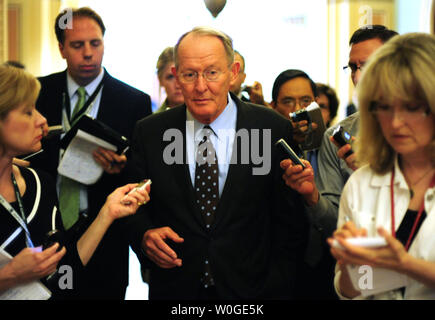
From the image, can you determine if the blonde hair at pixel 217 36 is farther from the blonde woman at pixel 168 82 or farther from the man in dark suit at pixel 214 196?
the blonde woman at pixel 168 82

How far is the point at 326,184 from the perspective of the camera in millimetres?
2811

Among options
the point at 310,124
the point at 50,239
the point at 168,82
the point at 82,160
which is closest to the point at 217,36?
the point at 310,124

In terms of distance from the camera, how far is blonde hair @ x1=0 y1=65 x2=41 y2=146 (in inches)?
91.0

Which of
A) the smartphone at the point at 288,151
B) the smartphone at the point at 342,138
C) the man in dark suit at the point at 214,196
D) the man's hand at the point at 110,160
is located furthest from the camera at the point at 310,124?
the man's hand at the point at 110,160

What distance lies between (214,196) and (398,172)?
32.8 inches

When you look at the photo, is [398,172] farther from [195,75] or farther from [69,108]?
[69,108]

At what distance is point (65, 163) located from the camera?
10.2ft

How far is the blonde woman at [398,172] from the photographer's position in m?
1.72

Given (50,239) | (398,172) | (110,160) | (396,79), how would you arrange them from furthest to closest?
1. (110,160)
2. (50,239)
3. (398,172)
4. (396,79)

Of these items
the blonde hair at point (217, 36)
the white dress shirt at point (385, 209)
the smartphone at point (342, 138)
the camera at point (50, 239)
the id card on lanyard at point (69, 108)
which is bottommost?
the camera at point (50, 239)

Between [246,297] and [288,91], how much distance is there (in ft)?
4.44

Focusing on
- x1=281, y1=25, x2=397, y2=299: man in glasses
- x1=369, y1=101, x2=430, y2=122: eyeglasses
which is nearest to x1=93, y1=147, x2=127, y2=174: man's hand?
x1=281, y1=25, x2=397, y2=299: man in glasses

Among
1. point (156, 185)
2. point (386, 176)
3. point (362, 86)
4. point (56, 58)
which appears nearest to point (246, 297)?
point (156, 185)

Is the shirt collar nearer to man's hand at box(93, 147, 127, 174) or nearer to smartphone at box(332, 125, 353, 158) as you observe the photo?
man's hand at box(93, 147, 127, 174)
